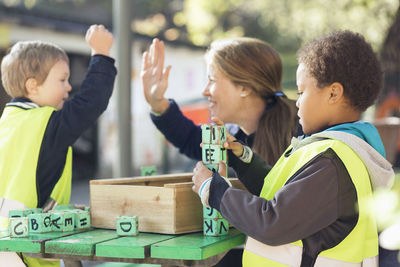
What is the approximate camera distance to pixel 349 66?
2.04m

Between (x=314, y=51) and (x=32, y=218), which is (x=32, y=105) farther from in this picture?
(x=314, y=51)

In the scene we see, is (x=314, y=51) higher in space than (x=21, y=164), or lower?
higher

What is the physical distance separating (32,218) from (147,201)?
45cm

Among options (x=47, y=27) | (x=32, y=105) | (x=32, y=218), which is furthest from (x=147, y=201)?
(x=47, y=27)

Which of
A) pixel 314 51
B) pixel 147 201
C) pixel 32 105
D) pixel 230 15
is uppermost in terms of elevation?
pixel 230 15

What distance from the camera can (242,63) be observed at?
325cm

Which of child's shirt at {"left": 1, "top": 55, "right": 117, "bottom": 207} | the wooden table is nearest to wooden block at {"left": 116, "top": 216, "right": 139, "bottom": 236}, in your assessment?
the wooden table

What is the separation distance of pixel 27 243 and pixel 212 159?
0.75 m

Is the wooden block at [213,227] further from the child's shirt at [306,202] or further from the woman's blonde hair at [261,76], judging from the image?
the woman's blonde hair at [261,76]

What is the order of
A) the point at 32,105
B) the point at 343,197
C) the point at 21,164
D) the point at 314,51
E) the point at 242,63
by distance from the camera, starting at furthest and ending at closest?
the point at 242,63
the point at 32,105
the point at 21,164
the point at 314,51
the point at 343,197

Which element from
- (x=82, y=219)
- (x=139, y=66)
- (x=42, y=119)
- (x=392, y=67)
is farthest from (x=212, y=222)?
(x=139, y=66)

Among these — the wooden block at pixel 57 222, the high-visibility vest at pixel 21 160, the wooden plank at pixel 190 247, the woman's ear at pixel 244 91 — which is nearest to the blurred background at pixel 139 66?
the woman's ear at pixel 244 91

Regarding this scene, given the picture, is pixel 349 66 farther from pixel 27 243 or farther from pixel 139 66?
pixel 139 66

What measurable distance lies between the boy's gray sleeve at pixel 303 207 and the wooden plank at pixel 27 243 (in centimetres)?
73
